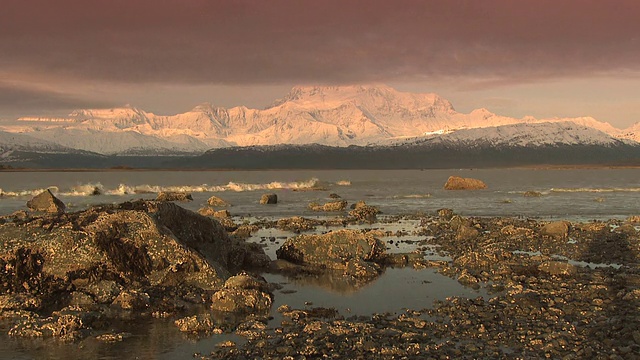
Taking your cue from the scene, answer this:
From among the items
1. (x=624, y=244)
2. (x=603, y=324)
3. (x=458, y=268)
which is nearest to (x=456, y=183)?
(x=624, y=244)

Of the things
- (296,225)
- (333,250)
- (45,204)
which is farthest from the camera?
(45,204)

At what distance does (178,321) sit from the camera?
1493 cm

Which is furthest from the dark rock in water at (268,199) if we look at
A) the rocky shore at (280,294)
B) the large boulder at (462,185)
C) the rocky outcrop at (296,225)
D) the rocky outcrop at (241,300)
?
the rocky outcrop at (241,300)

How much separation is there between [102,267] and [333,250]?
9141 mm

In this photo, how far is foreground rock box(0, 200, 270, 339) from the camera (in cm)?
1647

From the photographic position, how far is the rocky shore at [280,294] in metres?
13.0

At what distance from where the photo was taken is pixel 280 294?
18391mm

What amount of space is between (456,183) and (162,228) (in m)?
77.6

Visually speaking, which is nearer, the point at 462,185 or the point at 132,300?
the point at 132,300

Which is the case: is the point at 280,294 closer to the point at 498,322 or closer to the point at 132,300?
the point at 132,300

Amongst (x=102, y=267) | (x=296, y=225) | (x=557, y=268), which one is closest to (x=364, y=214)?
(x=296, y=225)

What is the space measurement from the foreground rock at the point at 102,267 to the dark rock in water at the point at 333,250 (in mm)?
4521

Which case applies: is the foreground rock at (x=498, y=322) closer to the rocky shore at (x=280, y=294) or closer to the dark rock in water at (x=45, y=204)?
the rocky shore at (x=280, y=294)

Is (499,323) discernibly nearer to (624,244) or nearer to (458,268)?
(458,268)
